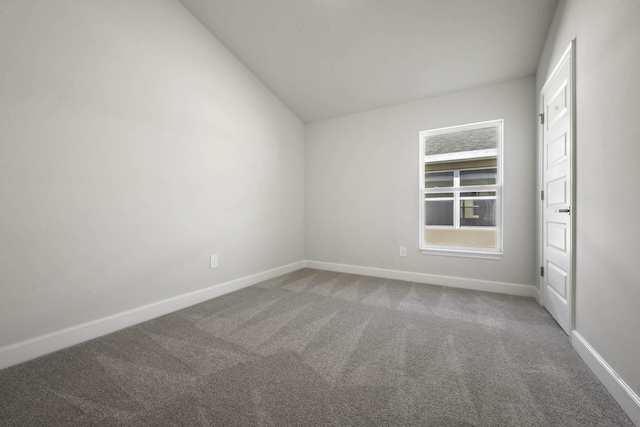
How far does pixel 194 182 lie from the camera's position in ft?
8.30

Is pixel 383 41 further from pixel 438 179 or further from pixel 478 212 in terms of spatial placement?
pixel 478 212

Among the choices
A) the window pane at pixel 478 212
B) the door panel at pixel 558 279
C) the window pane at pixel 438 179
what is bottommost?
the door panel at pixel 558 279

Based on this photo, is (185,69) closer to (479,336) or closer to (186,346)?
(186,346)

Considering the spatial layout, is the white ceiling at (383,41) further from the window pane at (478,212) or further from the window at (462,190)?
the window pane at (478,212)

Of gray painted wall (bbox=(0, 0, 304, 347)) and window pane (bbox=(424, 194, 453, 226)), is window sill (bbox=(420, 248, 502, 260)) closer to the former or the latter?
window pane (bbox=(424, 194, 453, 226))

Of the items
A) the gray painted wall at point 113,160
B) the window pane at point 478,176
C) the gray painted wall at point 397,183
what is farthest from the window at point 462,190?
the gray painted wall at point 113,160

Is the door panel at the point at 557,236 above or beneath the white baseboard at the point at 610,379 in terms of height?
above

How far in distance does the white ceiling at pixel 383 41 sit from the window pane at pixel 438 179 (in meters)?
0.97

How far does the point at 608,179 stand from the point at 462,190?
184 cm

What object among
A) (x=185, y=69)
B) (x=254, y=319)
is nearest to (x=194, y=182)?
(x=185, y=69)

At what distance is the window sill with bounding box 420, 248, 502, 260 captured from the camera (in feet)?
9.41

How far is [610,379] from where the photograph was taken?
125 centimetres

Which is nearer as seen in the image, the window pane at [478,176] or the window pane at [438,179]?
the window pane at [478,176]

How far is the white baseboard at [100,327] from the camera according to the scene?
1.52 m
